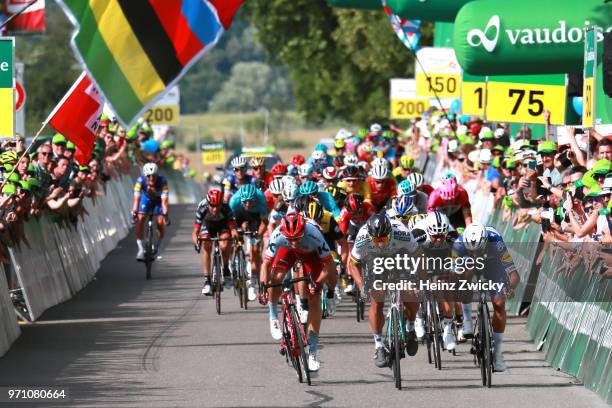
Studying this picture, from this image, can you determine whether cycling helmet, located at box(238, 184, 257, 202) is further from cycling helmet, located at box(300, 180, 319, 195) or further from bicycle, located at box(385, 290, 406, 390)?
bicycle, located at box(385, 290, 406, 390)

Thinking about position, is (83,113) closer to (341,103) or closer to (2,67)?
(2,67)

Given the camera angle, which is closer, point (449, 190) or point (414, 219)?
point (414, 219)

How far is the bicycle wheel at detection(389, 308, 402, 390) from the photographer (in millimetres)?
13883

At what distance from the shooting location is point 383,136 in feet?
115

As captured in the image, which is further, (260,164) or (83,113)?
(260,164)

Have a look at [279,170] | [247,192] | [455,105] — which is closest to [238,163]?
[279,170]

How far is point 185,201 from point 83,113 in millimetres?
31318

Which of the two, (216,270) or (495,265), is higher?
(495,265)

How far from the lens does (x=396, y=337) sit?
13.9 meters

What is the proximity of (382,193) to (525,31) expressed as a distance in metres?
2.57

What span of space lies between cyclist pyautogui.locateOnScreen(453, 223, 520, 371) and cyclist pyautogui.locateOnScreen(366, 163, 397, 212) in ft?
15.3

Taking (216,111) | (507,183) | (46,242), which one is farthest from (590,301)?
(216,111)

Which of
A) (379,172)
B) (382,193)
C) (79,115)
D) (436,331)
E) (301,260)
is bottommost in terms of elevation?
(436,331)

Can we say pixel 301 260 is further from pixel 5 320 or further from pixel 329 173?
pixel 329 173
